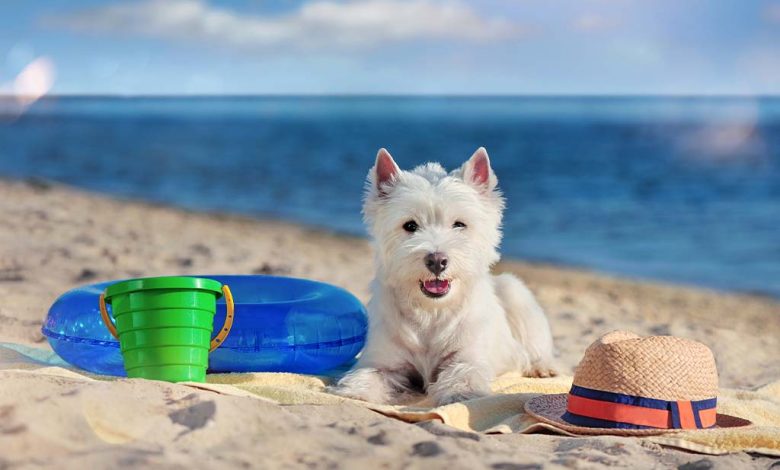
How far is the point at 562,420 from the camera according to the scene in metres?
4.25

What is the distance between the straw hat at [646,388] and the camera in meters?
4.03

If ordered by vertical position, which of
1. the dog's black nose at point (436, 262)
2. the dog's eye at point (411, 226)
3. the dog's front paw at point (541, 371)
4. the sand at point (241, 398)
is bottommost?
the dog's front paw at point (541, 371)

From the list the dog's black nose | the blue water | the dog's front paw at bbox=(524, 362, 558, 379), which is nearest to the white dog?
the dog's black nose

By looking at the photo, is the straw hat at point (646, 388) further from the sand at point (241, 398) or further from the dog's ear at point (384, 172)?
the dog's ear at point (384, 172)

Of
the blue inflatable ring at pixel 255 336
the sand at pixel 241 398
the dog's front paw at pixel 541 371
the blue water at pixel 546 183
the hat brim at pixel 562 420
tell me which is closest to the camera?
the sand at pixel 241 398

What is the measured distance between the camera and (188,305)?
15.0 feet

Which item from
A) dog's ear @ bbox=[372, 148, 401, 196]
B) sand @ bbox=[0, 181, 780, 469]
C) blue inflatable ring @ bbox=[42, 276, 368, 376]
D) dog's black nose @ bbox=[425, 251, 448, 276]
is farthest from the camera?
blue inflatable ring @ bbox=[42, 276, 368, 376]

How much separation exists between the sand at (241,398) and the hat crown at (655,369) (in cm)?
26

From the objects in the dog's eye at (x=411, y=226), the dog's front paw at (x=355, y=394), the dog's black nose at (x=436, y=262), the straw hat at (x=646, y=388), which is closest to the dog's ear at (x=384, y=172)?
the dog's eye at (x=411, y=226)

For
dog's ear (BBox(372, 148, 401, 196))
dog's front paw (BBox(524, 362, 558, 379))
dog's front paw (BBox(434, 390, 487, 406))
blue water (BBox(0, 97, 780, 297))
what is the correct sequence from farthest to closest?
blue water (BBox(0, 97, 780, 297)) → dog's front paw (BBox(524, 362, 558, 379)) → dog's ear (BBox(372, 148, 401, 196)) → dog's front paw (BBox(434, 390, 487, 406))

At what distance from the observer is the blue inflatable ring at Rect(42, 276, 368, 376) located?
5246 mm

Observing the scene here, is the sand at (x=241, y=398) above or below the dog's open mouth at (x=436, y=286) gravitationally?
below

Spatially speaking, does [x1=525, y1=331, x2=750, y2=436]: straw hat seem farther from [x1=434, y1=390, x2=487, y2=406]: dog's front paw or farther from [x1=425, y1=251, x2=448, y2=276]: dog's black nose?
[x1=425, y1=251, x2=448, y2=276]: dog's black nose

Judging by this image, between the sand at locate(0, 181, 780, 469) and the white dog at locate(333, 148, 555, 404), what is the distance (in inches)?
32.4
